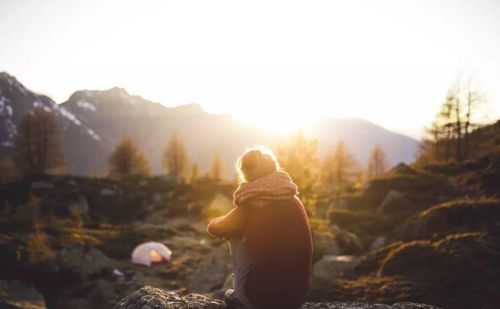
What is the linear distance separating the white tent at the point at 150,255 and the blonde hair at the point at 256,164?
19.7 meters

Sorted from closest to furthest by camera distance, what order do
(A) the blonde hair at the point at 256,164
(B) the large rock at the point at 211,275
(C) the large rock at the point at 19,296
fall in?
(A) the blonde hair at the point at 256,164, (C) the large rock at the point at 19,296, (B) the large rock at the point at 211,275

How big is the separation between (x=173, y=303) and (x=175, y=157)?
72261 mm

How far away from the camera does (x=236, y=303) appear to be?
16.8 feet

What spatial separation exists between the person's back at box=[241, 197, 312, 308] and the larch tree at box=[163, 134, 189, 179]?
72.6 meters

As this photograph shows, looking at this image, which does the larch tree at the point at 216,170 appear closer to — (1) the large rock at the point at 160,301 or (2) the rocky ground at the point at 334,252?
(2) the rocky ground at the point at 334,252

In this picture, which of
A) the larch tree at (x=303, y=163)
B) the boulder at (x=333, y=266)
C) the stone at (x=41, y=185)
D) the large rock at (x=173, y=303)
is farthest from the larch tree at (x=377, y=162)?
the large rock at (x=173, y=303)

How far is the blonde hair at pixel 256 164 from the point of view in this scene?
458cm

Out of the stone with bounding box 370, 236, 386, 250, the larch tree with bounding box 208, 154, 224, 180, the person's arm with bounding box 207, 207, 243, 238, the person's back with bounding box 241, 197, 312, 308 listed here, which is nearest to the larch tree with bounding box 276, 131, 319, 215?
the stone with bounding box 370, 236, 386, 250

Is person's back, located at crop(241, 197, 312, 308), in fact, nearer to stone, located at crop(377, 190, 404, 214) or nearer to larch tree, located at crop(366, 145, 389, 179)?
stone, located at crop(377, 190, 404, 214)

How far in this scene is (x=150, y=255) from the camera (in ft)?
75.3

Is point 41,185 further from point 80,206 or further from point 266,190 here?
point 266,190

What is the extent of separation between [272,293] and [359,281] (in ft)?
20.7

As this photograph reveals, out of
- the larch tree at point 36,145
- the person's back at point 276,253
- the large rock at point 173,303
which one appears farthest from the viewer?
the larch tree at point 36,145

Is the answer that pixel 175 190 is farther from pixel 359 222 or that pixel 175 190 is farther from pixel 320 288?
pixel 320 288
